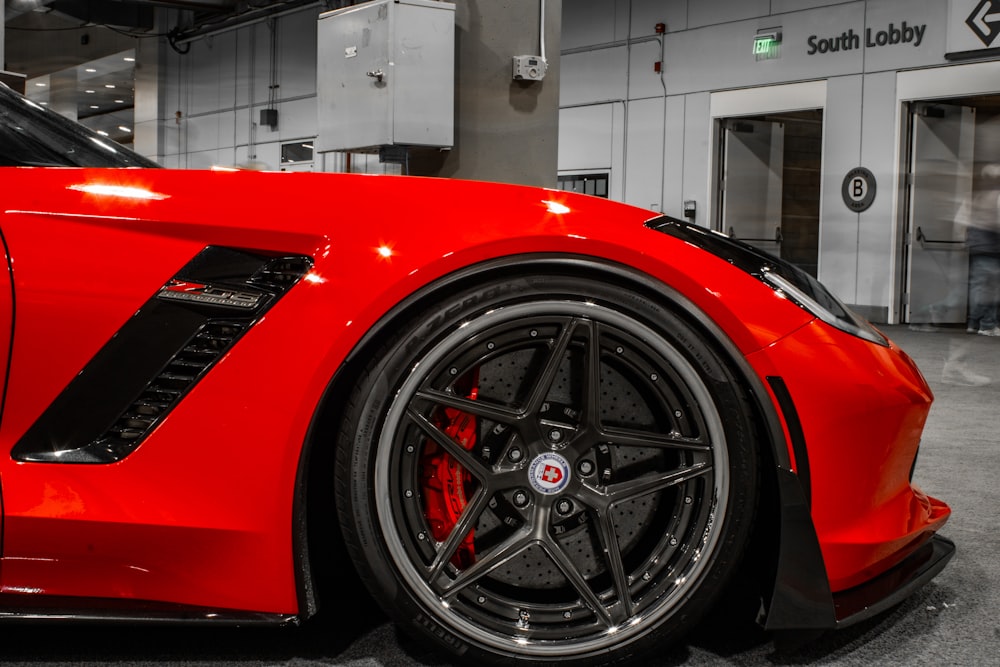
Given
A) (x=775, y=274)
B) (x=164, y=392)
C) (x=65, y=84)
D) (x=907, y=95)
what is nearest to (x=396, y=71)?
(x=775, y=274)

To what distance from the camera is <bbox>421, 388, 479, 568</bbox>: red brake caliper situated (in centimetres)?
165

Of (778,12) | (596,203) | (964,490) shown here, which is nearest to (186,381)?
(596,203)

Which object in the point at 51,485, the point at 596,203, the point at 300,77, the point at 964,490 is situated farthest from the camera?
the point at 300,77

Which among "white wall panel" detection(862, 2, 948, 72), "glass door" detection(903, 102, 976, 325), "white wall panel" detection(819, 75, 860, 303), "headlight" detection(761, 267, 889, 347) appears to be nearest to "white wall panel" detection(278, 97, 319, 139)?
"white wall panel" detection(819, 75, 860, 303)

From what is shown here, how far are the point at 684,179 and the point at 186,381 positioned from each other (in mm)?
12204

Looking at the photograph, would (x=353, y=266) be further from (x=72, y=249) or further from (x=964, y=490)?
(x=964, y=490)

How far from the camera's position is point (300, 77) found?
1747cm

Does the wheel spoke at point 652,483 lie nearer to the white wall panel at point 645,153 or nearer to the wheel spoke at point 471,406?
the wheel spoke at point 471,406

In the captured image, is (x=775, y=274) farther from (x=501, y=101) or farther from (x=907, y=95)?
(x=907, y=95)

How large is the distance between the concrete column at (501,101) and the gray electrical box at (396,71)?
0.13m

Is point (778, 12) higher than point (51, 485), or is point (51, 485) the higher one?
point (778, 12)

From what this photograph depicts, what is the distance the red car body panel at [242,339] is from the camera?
4.84 ft

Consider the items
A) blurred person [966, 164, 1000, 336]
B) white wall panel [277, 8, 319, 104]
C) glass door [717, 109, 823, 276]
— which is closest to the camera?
blurred person [966, 164, 1000, 336]

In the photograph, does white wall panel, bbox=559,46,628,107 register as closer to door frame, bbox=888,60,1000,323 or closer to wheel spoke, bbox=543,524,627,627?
door frame, bbox=888,60,1000,323
